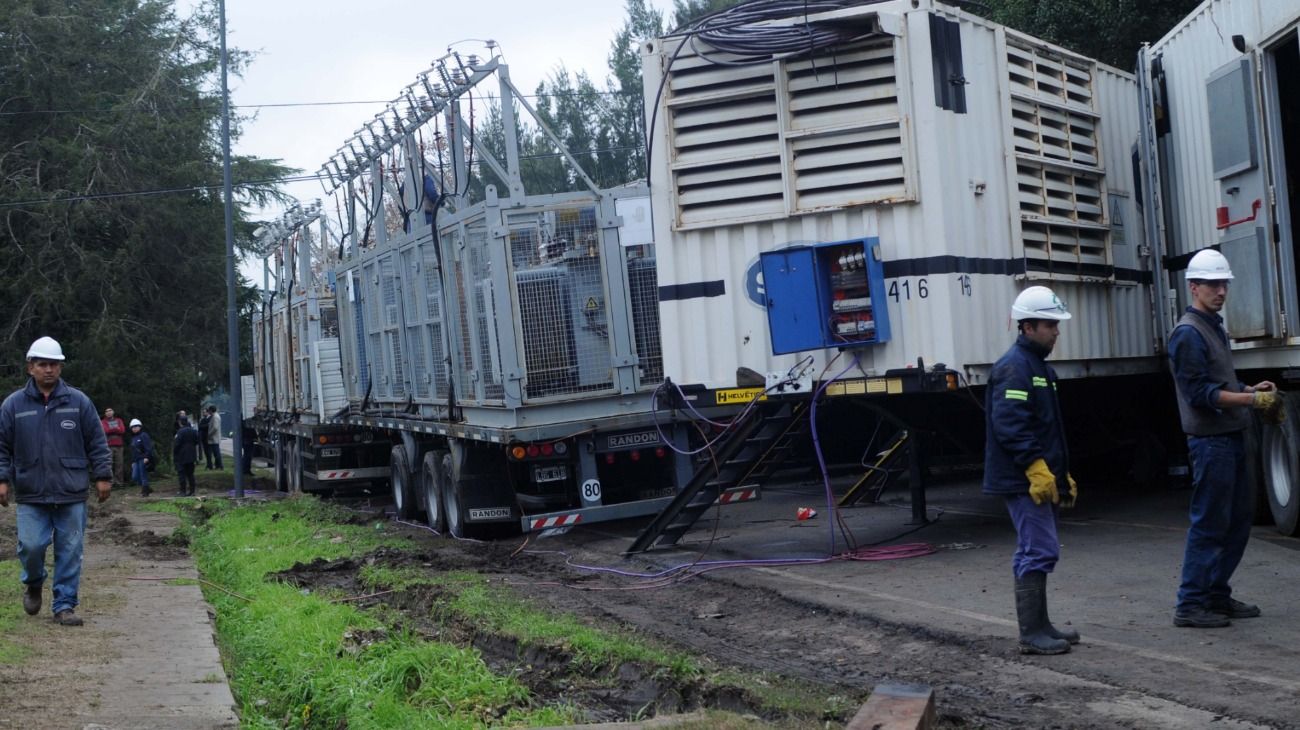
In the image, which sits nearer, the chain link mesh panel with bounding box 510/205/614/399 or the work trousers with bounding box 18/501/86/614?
the work trousers with bounding box 18/501/86/614

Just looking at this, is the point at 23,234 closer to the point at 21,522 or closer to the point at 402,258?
the point at 402,258

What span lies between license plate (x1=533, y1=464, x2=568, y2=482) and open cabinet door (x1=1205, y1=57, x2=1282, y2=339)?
6.36 m

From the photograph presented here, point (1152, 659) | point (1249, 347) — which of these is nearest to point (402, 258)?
point (1249, 347)

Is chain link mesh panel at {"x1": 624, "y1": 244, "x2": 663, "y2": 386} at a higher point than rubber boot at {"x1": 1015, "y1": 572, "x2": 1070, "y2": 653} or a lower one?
higher

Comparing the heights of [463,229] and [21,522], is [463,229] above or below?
above

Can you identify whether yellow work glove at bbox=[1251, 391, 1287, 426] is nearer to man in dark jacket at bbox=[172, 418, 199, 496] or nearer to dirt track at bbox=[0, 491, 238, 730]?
dirt track at bbox=[0, 491, 238, 730]

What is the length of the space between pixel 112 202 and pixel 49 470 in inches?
1023

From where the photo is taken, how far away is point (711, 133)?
11625 millimetres

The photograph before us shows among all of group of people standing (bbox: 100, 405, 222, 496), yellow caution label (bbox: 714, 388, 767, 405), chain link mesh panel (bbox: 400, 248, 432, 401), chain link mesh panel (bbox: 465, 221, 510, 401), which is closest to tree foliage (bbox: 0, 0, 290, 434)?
group of people standing (bbox: 100, 405, 222, 496)

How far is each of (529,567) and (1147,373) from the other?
607cm

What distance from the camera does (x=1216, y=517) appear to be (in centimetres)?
746

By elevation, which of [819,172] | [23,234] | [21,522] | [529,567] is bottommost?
[529,567]

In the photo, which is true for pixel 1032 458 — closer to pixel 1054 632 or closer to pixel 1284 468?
pixel 1054 632

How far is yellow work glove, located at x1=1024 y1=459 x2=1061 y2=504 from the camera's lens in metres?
7.05
